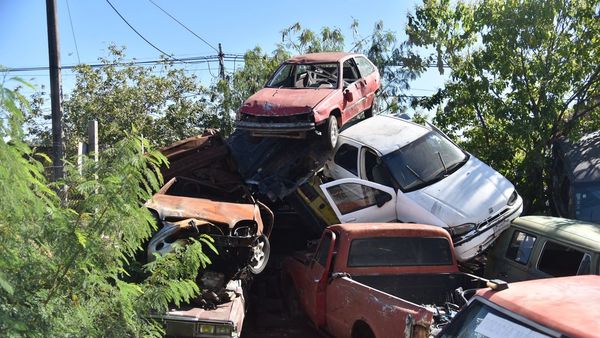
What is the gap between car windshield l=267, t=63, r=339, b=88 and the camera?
11.5 m

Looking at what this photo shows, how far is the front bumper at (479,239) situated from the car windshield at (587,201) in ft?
5.96

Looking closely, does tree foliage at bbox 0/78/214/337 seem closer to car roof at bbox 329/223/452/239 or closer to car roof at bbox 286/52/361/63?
car roof at bbox 329/223/452/239

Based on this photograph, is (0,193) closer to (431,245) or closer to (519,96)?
(431,245)

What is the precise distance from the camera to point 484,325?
3.01 metres

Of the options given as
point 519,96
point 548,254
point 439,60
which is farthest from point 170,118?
point 548,254

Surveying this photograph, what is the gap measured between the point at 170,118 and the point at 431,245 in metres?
11.7

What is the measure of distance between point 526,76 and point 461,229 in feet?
17.9

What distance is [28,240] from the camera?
295 cm

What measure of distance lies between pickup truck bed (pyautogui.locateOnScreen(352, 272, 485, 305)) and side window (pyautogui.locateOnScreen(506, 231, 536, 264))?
84 centimetres

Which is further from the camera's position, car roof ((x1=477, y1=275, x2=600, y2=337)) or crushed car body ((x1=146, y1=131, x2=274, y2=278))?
crushed car body ((x1=146, y1=131, x2=274, y2=278))

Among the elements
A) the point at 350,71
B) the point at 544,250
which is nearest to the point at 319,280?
the point at 544,250

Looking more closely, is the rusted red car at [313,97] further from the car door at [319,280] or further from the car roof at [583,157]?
the car roof at [583,157]

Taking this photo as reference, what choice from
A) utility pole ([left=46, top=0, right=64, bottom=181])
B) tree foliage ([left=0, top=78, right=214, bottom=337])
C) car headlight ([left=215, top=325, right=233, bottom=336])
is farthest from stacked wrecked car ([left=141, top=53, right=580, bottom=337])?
utility pole ([left=46, top=0, right=64, bottom=181])

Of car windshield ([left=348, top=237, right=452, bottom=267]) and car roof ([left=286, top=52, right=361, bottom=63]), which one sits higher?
car roof ([left=286, top=52, right=361, bottom=63])
